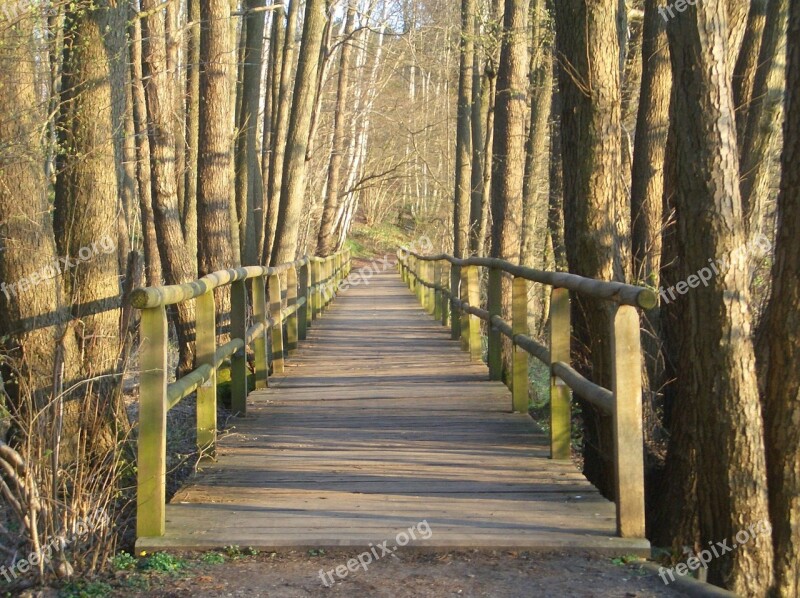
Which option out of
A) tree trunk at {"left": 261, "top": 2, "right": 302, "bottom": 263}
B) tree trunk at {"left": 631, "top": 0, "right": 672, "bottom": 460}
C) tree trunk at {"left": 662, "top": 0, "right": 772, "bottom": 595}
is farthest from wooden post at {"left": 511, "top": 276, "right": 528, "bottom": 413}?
tree trunk at {"left": 261, "top": 2, "right": 302, "bottom": 263}

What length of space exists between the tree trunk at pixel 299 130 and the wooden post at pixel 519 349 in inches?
392

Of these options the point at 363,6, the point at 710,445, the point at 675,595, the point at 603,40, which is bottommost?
the point at 675,595

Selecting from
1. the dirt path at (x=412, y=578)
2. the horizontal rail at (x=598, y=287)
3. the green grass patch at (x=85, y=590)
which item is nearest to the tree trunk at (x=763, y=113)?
the horizontal rail at (x=598, y=287)

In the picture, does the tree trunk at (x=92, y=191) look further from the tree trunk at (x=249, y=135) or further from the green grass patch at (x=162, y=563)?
the tree trunk at (x=249, y=135)

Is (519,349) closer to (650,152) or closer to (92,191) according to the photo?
(92,191)

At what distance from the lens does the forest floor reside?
4.27 meters

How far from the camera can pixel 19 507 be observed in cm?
454

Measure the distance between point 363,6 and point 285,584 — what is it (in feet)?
101

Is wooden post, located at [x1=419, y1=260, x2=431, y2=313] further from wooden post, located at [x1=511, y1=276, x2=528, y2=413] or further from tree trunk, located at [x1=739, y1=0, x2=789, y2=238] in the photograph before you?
wooden post, located at [x1=511, y1=276, x2=528, y2=413]

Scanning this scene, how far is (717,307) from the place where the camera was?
18.3 ft

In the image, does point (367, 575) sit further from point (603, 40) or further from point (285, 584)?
point (603, 40)

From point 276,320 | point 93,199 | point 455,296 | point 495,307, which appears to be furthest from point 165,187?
point 93,199

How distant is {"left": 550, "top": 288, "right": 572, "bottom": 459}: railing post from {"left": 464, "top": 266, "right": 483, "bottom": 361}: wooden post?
480cm

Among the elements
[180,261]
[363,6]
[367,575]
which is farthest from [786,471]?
[363,6]
